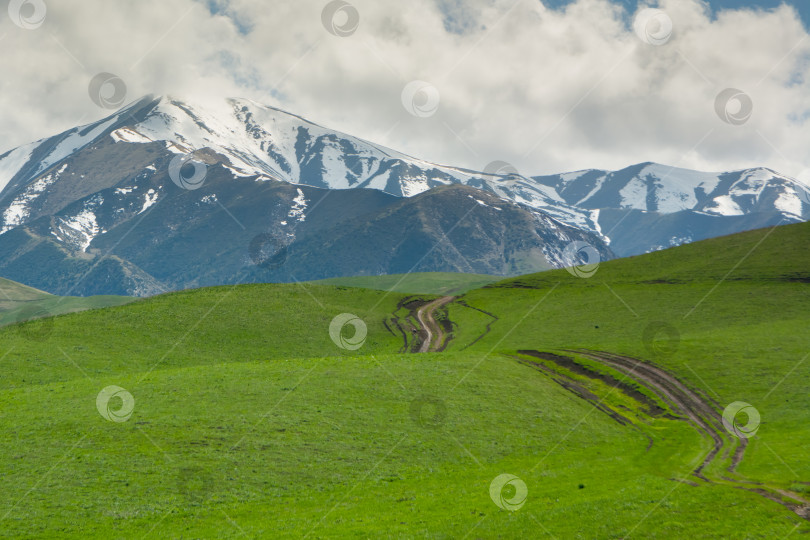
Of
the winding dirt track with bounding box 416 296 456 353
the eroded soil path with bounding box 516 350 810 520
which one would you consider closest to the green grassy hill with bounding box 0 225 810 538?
the eroded soil path with bounding box 516 350 810 520

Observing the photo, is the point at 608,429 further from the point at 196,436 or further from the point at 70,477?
the point at 70,477

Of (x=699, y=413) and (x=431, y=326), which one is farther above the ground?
(x=431, y=326)

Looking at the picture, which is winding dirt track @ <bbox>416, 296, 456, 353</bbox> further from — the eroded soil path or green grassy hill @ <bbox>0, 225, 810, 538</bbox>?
the eroded soil path

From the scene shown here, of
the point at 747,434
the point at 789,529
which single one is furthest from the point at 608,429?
the point at 789,529

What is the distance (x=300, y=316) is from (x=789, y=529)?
263ft

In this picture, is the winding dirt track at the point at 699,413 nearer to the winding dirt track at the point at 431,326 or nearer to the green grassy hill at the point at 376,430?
the winding dirt track at the point at 431,326

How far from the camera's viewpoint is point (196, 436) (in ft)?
139

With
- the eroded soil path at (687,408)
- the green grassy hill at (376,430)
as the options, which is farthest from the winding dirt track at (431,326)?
the eroded soil path at (687,408)

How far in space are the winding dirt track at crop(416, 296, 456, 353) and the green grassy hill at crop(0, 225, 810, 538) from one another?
367cm

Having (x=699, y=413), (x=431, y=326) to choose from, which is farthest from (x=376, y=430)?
(x=431, y=326)

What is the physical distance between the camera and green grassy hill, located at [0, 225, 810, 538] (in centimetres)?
3180

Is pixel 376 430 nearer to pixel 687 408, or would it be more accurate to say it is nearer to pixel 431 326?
pixel 687 408

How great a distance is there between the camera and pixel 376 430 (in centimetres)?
4681

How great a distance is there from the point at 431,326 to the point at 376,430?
5596cm
